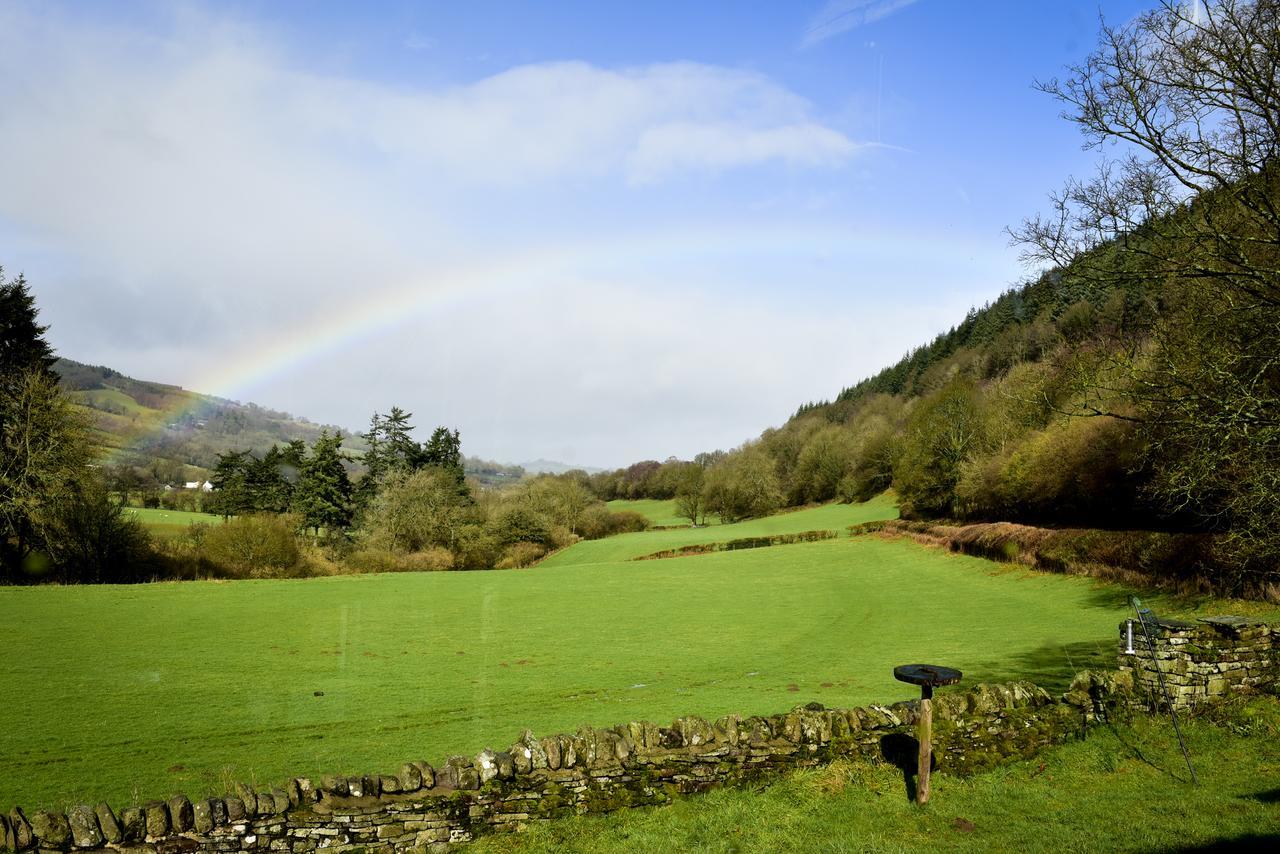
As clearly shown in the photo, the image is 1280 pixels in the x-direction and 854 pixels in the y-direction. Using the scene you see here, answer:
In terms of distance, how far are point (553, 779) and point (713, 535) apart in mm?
58230

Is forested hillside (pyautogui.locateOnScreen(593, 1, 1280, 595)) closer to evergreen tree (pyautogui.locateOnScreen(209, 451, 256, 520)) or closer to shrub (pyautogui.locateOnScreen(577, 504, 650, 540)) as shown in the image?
shrub (pyautogui.locateOnScreen(577, 504, 650, 540))

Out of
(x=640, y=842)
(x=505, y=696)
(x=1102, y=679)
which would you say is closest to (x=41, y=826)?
(x=640, y=842)

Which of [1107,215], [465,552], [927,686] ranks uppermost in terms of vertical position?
[1107,215]

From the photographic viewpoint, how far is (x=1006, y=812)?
26.5 ft

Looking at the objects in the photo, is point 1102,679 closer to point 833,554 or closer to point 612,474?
point 833,554

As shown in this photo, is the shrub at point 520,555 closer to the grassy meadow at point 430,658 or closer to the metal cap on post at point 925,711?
the grassy meadow at point 430,658

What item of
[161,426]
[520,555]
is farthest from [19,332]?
[161,426]

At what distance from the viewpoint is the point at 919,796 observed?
27.5 ft

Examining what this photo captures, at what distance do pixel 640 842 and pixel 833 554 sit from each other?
1567 inches

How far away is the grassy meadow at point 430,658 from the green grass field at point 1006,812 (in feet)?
17.1

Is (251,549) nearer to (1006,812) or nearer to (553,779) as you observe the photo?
(553,779)

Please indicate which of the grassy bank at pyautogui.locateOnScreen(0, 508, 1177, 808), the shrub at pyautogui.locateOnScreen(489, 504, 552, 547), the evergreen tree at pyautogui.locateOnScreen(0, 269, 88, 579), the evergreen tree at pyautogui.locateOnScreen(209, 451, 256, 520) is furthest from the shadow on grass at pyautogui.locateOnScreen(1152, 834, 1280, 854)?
the evergreen tree at pyautogui.locateOnScreen(209, 451, 256, 520)

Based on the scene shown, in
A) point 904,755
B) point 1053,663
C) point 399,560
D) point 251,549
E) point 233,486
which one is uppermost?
point 233,486

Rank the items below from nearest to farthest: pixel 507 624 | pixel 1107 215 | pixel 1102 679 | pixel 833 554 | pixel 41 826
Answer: pixel 41 826 < pixel 1102 679 < pixel 1107 215 < pixel 507 624 < pixel 833 554
